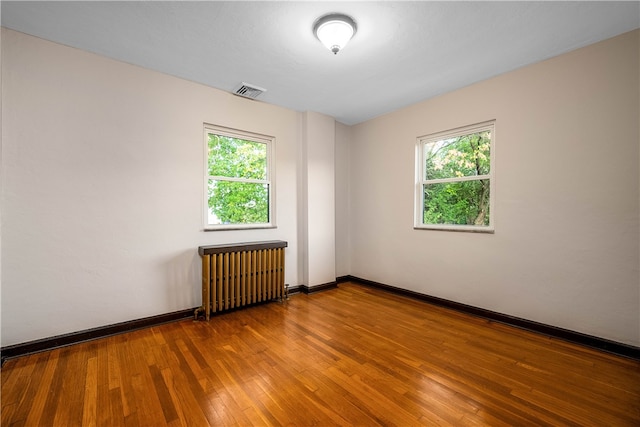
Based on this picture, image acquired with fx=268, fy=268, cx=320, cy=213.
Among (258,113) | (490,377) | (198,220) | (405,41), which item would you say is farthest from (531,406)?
(258,113)

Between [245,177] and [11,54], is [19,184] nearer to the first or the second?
[11,54]

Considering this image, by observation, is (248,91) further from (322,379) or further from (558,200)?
(558,200)

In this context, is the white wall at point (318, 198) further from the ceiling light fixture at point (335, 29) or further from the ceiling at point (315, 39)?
the ceiling light fixture at point (335, 29)

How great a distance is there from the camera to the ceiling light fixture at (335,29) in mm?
2154

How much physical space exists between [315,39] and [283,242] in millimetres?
2478

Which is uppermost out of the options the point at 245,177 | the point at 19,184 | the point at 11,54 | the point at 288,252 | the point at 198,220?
the point at 11,54

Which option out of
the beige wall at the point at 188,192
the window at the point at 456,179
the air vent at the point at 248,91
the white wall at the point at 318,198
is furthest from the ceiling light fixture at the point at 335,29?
the window at the point at 456,179

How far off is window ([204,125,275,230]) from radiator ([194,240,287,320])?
391mm

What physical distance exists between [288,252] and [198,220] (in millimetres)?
1431

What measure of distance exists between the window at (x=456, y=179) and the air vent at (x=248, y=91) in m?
2.37

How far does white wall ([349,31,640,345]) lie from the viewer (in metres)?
2.39

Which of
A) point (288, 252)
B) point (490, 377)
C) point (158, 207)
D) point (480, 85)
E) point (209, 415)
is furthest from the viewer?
point (288, 252)

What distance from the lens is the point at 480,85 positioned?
3.27 meters

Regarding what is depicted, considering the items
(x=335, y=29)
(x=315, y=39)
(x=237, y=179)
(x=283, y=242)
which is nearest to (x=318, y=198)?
(x=283, y=242)
